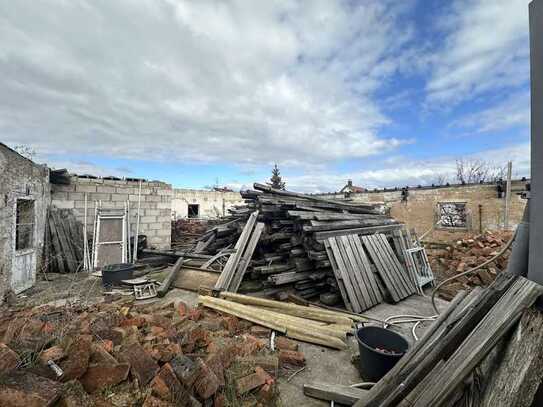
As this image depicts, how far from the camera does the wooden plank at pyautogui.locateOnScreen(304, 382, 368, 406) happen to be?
2.44 meters

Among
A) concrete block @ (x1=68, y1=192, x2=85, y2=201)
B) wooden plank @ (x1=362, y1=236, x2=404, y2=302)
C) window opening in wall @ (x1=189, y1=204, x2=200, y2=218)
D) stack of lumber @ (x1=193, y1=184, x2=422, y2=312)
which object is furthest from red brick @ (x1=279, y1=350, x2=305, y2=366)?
window opening in wall @ (x1=189, y1=204, x2=200, y2=218)

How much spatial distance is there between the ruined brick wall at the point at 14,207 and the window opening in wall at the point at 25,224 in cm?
9

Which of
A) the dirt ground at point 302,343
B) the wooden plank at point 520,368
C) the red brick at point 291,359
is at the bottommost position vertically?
the dirt ground at point 302,343

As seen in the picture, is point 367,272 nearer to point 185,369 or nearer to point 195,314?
point 195,314

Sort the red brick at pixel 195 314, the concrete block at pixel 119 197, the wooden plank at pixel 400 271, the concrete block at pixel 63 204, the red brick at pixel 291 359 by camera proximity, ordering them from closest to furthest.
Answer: the red brick at pixel 291 359
the red brick at pixel 195 314
the wooden plank at pixel 400 271
the concrete block at pixel 63 204
the concrete block at pixel 119 197

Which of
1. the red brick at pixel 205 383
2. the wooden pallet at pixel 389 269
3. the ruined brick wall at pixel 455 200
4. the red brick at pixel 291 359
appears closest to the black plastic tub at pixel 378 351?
the red brick at pixel 291 359

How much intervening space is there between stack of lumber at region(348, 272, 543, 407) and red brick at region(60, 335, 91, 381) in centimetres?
224

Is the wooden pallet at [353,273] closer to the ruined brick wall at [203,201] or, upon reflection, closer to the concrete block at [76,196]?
the concrete block at [76,196]

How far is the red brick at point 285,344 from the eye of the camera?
11.2ft

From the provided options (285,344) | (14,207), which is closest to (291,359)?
(285,344)

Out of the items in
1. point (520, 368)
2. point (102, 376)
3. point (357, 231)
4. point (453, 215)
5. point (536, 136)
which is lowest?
point (102, 376)

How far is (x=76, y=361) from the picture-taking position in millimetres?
2004

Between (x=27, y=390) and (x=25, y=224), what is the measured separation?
6.18m

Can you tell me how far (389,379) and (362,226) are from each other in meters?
4.86
